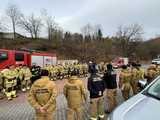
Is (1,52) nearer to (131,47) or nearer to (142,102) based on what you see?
(142,102)

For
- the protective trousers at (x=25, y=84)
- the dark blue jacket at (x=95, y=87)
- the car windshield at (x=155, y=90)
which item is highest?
the car windshield at (x=155, y=90)

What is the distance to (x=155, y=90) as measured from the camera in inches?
198

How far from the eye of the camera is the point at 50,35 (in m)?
81.8

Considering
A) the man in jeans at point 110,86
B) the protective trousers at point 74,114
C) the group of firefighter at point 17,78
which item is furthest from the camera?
the group of firefighter at point 17,78

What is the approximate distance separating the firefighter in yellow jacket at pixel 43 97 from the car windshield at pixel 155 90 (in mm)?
2426

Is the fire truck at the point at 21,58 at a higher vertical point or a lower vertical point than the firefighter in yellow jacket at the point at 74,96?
higher

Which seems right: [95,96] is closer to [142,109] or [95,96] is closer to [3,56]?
[142,109]

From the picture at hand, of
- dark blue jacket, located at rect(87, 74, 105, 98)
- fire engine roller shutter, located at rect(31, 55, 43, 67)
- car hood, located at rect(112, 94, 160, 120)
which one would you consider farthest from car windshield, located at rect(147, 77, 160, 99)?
fire engine roller shutter, located at rect(31, 55, 43, 67)

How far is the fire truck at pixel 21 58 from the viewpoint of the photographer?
23.4 m

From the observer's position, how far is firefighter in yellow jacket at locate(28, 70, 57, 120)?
6.82 m

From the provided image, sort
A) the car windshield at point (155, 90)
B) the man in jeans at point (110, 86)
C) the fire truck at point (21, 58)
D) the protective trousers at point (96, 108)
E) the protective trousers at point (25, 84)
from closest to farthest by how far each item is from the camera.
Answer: the car windshield at point (155, 90) → the protective trousers at point (96, 108) → the man in jeans at point (110, 86) → the protective trousers at point (25, 84) → the fire truck at point (21, 58)

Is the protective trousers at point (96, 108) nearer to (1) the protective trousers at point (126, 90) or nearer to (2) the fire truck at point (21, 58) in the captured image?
(1) the protective trousers at point (126, 90)

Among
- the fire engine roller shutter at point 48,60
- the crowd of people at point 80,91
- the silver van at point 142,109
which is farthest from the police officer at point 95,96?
the fire engine roller shutter at point 48,60

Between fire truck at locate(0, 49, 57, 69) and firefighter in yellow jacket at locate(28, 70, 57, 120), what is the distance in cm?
1670
